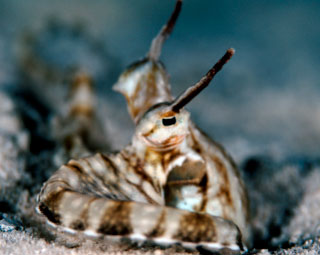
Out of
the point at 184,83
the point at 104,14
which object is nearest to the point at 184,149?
the point at 184,83

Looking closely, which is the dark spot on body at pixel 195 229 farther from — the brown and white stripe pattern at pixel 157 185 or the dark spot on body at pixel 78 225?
the dark spot on body at pixel 78 225

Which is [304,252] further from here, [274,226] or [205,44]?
[205,44]

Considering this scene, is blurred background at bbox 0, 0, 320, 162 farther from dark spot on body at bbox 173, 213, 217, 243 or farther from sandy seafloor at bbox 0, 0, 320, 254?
dark spot on body at bbox 173, 213, 217, 243

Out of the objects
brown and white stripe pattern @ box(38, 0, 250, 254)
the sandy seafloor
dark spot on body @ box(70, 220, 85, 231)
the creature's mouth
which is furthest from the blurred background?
dark spot on body @ box(70, 220, 85, 231)

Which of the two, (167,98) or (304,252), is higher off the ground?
(167,98)

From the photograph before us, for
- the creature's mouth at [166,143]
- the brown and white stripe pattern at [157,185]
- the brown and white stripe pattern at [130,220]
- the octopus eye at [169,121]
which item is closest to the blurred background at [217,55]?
the brown and white stripe pattern at [157,185]
